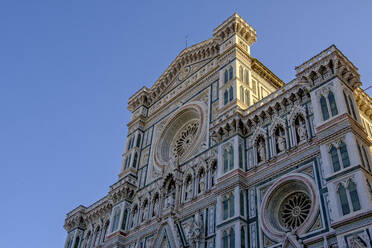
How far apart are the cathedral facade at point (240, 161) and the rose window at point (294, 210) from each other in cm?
5

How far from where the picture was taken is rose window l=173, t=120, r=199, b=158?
2652cm

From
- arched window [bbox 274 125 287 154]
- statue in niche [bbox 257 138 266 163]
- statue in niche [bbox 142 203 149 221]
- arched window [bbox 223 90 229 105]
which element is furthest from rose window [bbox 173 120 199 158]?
arched window [bbox 274 125 287 154]

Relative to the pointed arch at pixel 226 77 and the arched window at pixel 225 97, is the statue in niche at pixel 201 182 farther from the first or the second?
the pointed arch at pixel 226 77

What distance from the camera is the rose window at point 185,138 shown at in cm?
2652

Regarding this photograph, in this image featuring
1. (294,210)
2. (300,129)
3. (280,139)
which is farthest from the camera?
(280,139)

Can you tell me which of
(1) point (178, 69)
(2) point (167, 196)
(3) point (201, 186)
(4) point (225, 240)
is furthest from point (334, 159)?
(1) point (178, 69)

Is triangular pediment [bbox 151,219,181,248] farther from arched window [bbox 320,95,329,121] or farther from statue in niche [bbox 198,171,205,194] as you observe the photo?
arched window [bbox 320,95,329,121]

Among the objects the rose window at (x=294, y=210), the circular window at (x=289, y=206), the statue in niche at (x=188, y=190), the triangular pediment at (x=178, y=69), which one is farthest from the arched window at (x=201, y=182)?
the triangular pediment at (x=178, y=69)

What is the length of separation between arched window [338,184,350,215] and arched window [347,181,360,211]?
197mm

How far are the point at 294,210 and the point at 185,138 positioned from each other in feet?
36.7

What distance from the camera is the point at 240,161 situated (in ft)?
66.5

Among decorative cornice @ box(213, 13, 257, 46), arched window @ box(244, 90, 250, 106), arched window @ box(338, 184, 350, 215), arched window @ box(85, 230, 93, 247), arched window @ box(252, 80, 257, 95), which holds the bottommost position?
arched window @ box(338, 184, 350, 215)

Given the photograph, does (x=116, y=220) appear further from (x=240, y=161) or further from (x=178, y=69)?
(x=178, y=69)

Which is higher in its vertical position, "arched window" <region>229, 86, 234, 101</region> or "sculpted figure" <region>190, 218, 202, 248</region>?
"arched window" <region>229, 86, 234, 101</region>
